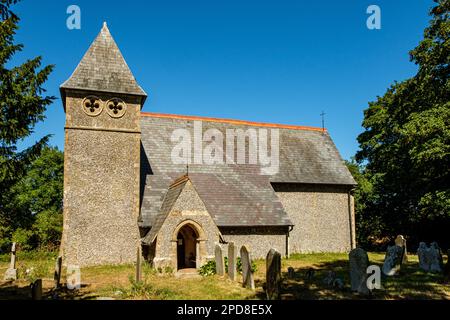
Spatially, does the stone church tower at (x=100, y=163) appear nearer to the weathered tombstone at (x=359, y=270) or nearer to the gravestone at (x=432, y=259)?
the weathered tombstone at (x=359, y=270)

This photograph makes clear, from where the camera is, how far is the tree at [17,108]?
478 inches

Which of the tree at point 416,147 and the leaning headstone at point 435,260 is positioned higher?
the tree at point 416,147

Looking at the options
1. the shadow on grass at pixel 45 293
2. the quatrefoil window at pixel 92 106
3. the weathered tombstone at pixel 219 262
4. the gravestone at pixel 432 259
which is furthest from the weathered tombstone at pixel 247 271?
the quatrefoil window at pixel 92 106

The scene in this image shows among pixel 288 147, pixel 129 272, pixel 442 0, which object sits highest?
pixel 442 0

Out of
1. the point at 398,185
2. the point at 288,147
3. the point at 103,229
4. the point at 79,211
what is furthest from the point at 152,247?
the point at 398,185

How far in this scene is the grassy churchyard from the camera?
1018cm

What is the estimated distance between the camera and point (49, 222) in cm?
2555

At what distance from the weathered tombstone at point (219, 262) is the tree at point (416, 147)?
12.2 meters

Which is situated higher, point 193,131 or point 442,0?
point 442,0

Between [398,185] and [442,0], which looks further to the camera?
[398,185]

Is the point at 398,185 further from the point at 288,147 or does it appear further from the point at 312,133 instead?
the point at 288,147

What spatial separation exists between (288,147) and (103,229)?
1364 centimetres

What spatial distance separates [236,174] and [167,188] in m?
4.54
